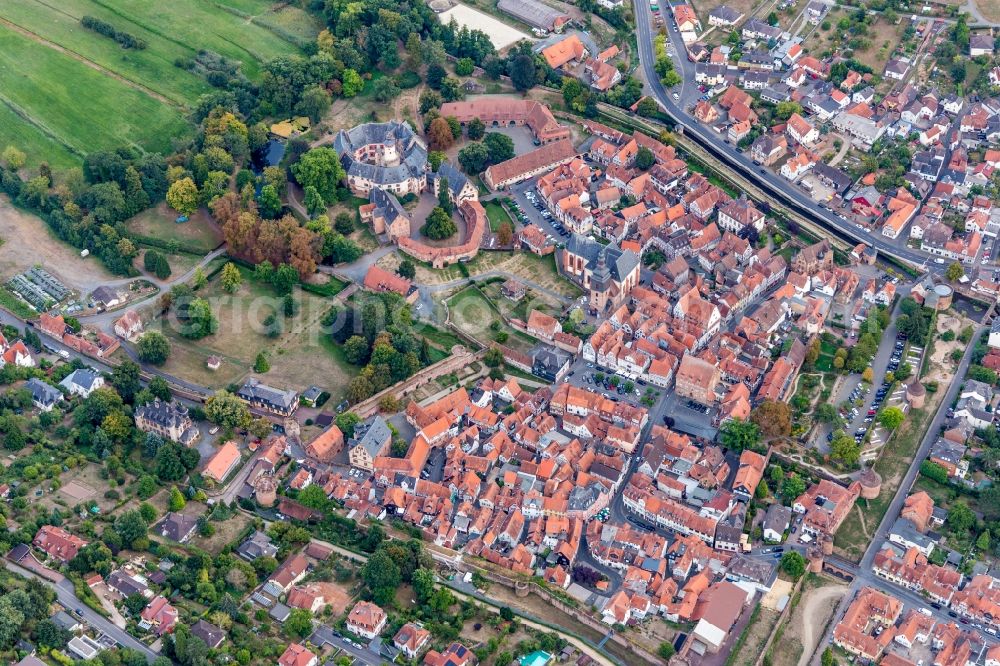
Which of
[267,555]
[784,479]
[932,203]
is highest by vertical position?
[932,203]

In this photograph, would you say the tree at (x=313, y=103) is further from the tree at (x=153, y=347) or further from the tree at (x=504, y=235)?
the tree at (x=153, y=347)

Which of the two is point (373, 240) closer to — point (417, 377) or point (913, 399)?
point (417, 377)

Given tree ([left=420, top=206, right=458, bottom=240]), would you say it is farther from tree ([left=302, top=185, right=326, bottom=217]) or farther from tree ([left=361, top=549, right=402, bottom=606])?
tree ([left=361, top=549, right=402, bottom=606])

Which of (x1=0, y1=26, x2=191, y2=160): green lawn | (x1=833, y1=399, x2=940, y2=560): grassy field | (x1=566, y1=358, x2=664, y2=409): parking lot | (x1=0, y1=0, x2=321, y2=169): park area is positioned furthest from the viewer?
(x1=0, y1=0, x2=321, y2=169): park area

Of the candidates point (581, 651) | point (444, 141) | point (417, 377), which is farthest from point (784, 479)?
point (444, 141)

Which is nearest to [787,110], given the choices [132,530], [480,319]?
[480,319]

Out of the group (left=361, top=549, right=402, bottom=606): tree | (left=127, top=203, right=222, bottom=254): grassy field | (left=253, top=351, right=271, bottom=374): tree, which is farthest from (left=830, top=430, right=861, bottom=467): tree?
(left=127, top=203, right=222, bottom=254): grassy field
